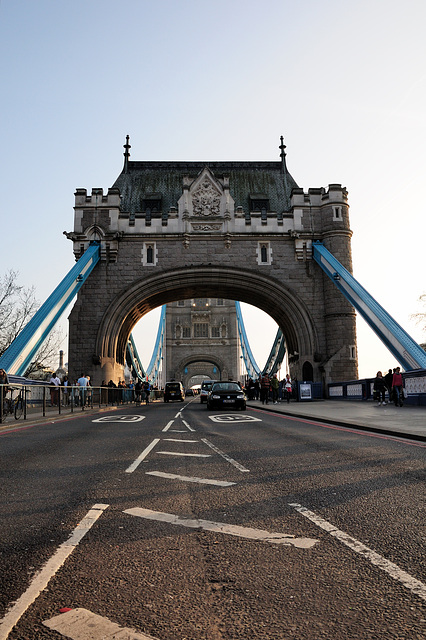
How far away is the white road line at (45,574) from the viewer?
2.14m

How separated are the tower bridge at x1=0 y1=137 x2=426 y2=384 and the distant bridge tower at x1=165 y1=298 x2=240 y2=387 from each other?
4770cm

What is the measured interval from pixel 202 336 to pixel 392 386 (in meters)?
64.6

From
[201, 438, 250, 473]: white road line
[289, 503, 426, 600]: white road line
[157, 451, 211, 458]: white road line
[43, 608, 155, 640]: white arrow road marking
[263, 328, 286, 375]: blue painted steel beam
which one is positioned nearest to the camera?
[43, 608, 155, 640]: white arrow road marking

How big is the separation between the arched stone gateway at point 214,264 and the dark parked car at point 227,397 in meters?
10.5

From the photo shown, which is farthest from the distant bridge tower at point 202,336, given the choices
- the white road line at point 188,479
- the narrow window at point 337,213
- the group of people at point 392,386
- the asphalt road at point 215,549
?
the asphalt road at point 215,549

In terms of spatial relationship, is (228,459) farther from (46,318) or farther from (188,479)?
(46,318)

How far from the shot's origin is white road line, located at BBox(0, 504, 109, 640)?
7.04ft

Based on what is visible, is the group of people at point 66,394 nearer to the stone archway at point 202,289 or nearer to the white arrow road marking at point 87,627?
the stone archway at point 202,289

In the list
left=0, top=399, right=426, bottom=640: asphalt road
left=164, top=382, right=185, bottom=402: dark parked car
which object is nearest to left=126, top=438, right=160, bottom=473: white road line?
left=0, top=399, right=426, bottom=640: asphalt road

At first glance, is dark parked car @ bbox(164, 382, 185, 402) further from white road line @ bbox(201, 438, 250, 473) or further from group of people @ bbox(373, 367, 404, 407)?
white road line @ bbox(201, 438, 250, 473)

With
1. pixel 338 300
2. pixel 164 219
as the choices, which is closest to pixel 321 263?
pixel 338 300

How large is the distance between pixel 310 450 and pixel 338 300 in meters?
23.9

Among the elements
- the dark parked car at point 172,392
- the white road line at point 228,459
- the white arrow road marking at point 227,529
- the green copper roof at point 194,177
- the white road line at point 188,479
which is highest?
the green copper roof at point 194,177

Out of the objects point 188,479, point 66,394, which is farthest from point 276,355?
point 188,479
